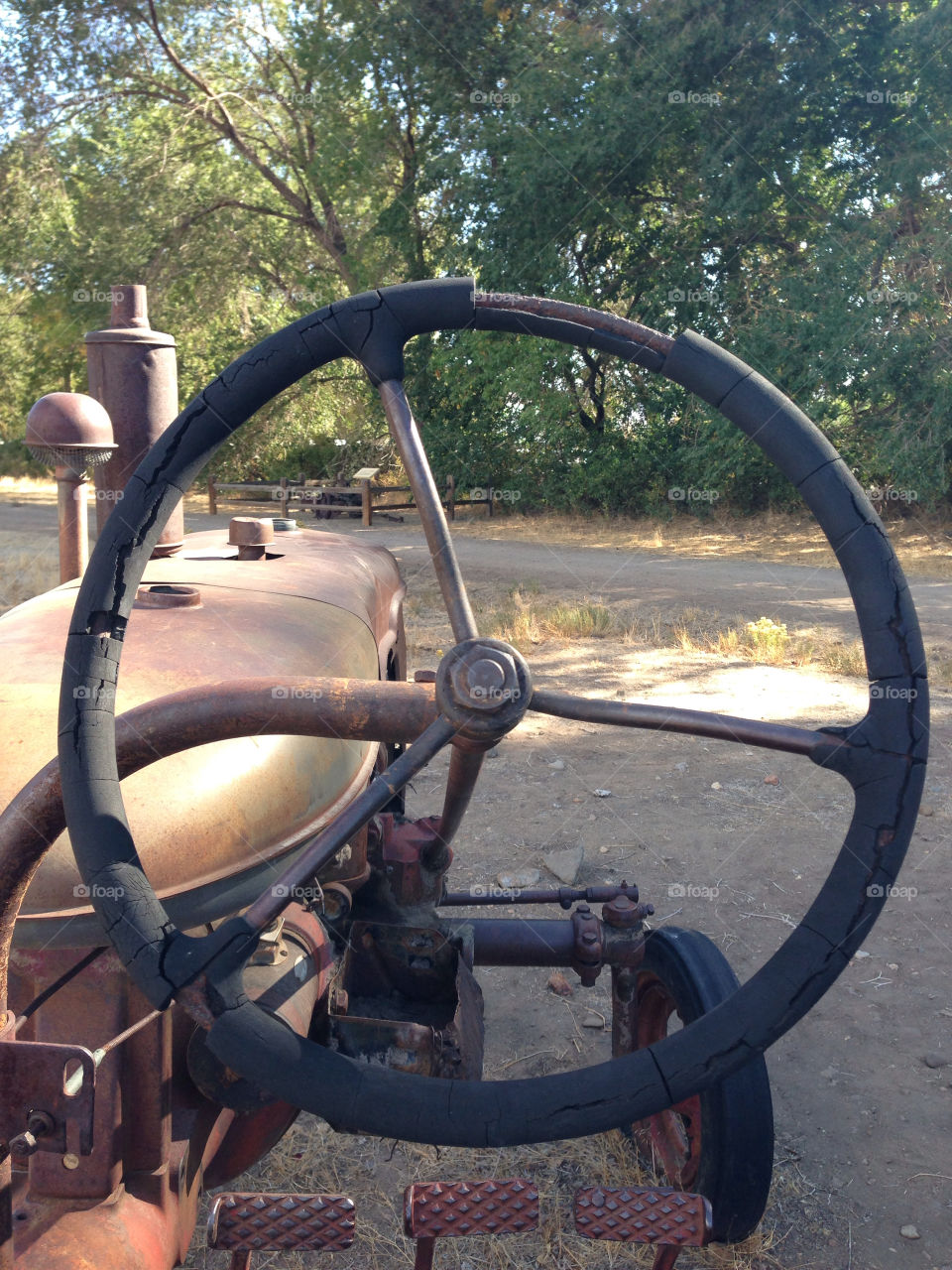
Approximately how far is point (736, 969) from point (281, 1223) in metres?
1.92

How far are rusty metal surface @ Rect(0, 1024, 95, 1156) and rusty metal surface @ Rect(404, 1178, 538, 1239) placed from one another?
56 cm

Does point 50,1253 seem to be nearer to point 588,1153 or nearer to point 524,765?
point 588,1153

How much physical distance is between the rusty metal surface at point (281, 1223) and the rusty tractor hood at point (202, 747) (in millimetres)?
453

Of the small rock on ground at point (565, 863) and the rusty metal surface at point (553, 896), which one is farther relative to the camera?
the small rock on ground at point (565, 863)

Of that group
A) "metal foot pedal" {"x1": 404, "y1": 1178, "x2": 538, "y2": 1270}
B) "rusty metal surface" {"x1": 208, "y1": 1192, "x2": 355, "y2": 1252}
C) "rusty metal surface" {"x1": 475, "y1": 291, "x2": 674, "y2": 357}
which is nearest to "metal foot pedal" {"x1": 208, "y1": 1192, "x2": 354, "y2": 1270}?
"rusty metal surface" {"x1": 208, "y1": 1192, "x2": 355, "y2": 1252}

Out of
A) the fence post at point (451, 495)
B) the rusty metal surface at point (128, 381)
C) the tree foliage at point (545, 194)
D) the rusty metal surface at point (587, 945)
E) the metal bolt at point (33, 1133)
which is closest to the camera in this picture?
the metal bolt at point (33, 1133)

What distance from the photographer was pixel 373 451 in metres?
19.2

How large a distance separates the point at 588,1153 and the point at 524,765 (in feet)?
8.48

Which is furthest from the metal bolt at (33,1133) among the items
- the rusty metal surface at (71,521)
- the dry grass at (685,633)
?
the dry grass at (685,633)

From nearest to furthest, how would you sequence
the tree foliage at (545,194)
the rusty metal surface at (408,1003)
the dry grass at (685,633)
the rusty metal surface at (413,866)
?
the rusty metal surface at (408,1003), the rusty metal surface at (413,866), the dry grass at (685,633), the tree foliage at (545,194)

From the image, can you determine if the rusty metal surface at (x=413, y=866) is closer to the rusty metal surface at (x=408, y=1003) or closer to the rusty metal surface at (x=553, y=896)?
the rusty metal surface at (x=408, y=1003)

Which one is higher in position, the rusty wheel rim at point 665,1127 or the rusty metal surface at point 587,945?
the rusty metal surface at point 587,945

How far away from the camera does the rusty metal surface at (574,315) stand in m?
1.08

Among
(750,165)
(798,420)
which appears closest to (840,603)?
(750,165)
